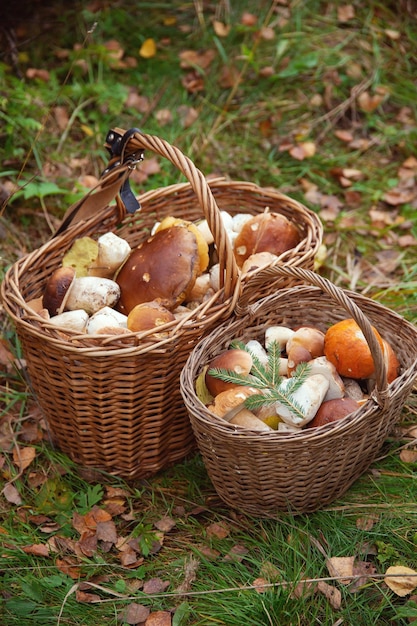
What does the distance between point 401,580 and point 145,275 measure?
140 centimetres

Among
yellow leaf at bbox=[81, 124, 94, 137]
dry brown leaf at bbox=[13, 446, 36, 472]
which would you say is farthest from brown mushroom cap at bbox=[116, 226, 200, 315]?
yellow leaf at bbox=[81, 124, 94, 137]

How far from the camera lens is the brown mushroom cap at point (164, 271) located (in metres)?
2.69

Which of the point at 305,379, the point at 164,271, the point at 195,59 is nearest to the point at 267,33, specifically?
the point at 195,59

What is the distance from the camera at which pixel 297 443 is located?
2.13 meters

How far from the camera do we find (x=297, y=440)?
212 cm

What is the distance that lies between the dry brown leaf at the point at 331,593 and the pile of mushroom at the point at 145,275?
3.22 feet

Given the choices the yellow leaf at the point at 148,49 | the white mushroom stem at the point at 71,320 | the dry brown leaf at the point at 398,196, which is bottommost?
the dry brown leaf at the point at 398,196

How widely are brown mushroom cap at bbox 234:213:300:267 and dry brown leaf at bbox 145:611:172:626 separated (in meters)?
1.45

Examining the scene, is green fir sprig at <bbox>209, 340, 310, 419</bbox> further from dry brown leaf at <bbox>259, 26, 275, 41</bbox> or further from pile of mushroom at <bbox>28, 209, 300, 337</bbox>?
dry brown leaf at <bbox>259, 26, 275, 41</bbox>

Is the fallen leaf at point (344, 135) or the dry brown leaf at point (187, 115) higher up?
the dry brown leaf at point (187, 115)

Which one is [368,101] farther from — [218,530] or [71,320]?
[218,530]

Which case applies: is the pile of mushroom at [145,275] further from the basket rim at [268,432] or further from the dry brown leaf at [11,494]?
the dry brown leaf at [11,494]

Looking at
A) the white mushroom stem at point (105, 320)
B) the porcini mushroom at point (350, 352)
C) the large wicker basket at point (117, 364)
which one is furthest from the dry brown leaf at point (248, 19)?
the porcini mushroom at point (350, 352)

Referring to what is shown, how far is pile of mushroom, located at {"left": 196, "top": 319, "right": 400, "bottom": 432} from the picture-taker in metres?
2.30
